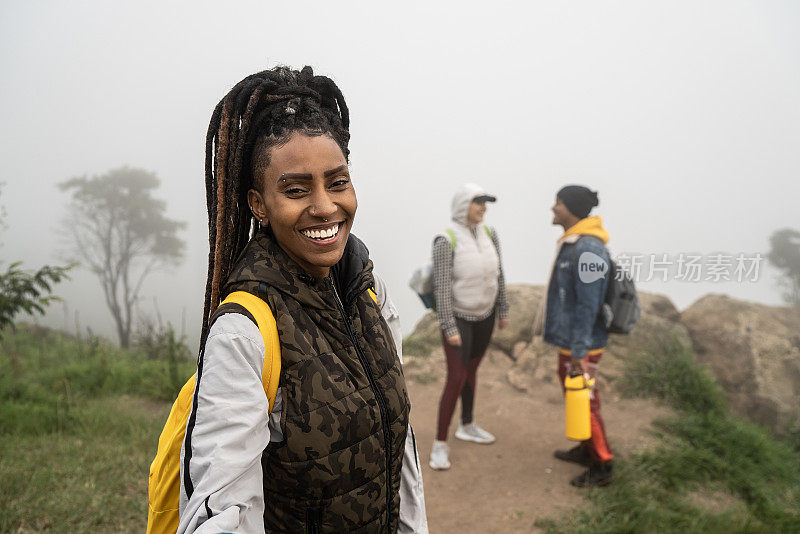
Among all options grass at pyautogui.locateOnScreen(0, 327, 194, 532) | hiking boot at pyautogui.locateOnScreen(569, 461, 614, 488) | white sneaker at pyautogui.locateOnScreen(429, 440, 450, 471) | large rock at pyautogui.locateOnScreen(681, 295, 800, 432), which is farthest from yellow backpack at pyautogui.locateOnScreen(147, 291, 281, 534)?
large rock at pyautogui.locateOnScreen(681, 295, 800, 432)

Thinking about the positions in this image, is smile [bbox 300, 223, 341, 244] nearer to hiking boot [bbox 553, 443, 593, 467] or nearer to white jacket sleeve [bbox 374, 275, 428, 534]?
white jacket sleeve [bbox 374, 275, 428, 534]

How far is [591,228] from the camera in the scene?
3.67 m

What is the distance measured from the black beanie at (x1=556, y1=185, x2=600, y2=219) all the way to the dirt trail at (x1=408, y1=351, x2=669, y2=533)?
2.07 meters

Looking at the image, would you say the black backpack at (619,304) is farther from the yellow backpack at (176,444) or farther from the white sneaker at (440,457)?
the yellow backpack at (176,444)

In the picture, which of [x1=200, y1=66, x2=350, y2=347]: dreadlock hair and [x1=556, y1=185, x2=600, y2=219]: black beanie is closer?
[x1=200, y1=66, x2=350, y2=347]: dreadlock hair

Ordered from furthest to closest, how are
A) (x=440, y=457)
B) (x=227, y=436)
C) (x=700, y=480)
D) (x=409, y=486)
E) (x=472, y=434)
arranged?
(x=472, y=434)
(x=440, y=457)
(x=700, y=480)
(x=409, y=486)
(x=227, y=436)

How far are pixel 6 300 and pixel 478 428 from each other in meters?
4.50

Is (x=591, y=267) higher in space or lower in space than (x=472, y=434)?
higher

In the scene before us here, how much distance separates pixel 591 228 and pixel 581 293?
18.8 inches

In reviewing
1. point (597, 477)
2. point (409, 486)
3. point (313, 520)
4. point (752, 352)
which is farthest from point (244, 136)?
point (752, 352)

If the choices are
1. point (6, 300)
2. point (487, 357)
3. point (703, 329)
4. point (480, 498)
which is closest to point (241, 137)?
point (480, 498)

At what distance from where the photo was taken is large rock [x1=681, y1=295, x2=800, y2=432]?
17.8 ft

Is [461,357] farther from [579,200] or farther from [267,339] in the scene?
[267,339]

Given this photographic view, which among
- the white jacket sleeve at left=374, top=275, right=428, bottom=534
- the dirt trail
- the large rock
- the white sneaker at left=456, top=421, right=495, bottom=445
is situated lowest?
the dirt trail
